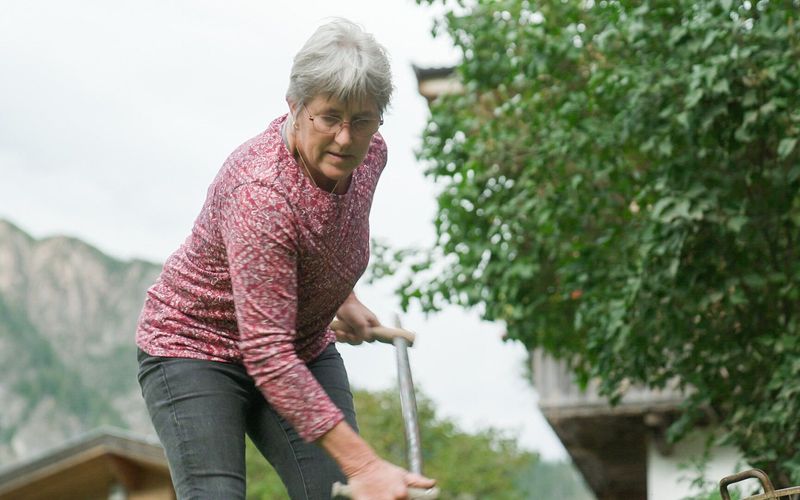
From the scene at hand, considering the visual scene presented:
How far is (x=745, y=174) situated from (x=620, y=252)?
0.94 m

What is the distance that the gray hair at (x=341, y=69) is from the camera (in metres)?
2.70

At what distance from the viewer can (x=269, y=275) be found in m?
2.72

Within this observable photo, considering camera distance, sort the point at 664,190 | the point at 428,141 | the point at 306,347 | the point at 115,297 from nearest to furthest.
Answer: the point at 306,347 < the point at 664,190 < the point at 428,141 < the point at 115,297

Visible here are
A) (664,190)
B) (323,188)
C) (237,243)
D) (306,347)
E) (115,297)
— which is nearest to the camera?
(237,243)

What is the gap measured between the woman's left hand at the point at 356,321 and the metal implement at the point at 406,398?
1 cm

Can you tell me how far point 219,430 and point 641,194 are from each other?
13.5ft

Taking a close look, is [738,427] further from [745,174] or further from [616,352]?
[745,174]

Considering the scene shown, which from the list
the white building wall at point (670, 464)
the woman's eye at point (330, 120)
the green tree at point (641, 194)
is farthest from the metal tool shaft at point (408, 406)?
the white building wall at point (670, 464)

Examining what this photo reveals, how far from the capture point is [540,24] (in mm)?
7262

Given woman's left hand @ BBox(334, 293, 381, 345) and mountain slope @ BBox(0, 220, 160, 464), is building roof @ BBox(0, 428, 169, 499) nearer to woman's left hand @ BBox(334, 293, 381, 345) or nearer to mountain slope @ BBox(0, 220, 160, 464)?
woman's left hand @ BBox(334, 293, 381, 345)

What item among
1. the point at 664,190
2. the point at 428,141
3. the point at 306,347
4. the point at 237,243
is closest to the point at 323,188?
the point at 237,243

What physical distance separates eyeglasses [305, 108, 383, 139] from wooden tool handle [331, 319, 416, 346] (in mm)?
855

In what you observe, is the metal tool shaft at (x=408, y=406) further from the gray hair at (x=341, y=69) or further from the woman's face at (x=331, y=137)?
the gray hair at (x=341, y=69)

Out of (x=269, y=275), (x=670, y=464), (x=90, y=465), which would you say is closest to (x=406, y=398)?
(x=269, y=275)
